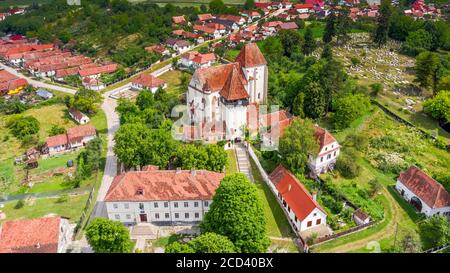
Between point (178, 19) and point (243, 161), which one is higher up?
point (178, 19)

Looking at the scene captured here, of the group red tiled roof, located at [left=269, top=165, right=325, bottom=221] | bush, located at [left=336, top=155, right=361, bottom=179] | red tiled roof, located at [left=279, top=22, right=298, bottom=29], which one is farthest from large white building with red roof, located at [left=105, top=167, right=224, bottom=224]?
red tiled roof, located at [left=279, top=22, right=298, bottom=29]

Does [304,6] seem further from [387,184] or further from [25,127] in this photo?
[387,184]

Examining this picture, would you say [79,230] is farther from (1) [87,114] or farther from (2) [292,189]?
(1) [87,114]

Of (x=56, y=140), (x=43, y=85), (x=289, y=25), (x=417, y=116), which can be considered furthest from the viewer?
(x=289, y=25)

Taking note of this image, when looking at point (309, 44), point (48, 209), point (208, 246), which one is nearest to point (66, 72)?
point (309, 44)

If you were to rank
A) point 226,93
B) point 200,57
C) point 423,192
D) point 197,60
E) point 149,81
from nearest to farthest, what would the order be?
point 423,192 → point 226,93 → point 149,81 → point 197,60 → point 200,57

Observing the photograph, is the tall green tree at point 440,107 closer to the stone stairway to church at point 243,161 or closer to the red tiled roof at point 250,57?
the red tiled roof at point 250,57

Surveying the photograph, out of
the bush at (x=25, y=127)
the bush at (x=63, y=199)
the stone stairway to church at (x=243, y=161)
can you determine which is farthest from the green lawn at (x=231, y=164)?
the bush at (x=25, y=127)
